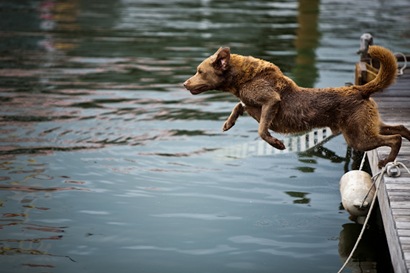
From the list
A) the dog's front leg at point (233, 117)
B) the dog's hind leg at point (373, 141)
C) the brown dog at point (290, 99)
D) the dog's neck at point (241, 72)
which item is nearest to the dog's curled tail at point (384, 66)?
the brown dog at point (290, 99)

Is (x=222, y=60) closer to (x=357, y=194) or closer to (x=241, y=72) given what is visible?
(x=241, y=72)

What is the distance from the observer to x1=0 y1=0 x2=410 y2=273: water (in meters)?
9.02

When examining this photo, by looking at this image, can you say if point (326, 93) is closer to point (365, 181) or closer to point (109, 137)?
point (365, 181)

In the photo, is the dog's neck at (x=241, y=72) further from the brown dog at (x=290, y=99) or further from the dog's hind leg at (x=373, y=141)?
the dog's hind leg at (x=373, y=141)

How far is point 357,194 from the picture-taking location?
9.42 m

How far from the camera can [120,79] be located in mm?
18000

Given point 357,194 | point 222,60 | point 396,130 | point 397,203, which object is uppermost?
point 222,60

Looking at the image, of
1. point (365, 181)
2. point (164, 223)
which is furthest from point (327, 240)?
point (164, 223)

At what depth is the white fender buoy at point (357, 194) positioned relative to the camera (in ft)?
30.8

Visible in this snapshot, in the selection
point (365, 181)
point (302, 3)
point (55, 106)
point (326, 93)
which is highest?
point (326, 93)

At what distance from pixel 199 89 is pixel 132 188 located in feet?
14.7

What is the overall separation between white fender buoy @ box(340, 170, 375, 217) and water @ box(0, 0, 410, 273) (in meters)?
0.30

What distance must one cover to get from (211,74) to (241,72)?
0.24m

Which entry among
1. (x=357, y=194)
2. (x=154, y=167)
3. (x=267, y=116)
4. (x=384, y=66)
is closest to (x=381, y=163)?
(x=357, y=194)
